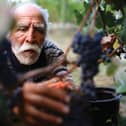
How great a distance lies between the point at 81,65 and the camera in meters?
0.63

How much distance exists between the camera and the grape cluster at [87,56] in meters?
0.62

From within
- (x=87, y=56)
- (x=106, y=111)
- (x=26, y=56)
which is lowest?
(x=106, y=111)

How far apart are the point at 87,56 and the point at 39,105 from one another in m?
0.13

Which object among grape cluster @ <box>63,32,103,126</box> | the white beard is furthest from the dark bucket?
grape cluster @ <box>63,32,103,126</box>

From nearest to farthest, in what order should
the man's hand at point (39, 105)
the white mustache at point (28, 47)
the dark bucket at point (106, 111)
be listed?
1. the man's hand at point (39, 105)
2. the white mustache at point (28, 47)
3. the dark bucket at point (106, 111)

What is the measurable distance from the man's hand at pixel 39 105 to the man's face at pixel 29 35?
78cm

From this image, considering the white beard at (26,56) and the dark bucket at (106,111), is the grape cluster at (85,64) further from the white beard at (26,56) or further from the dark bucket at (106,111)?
the dark bucket at (106,111)

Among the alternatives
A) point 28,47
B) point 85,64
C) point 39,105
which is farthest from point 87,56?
point 28,47

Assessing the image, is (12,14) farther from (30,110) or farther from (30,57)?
(30,57)

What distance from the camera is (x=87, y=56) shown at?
24.8 inches

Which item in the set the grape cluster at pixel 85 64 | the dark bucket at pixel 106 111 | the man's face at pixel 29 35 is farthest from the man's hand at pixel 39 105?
the dark bucket at pixel 106 111

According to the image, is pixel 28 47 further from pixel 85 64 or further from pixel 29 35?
pixel 85 64

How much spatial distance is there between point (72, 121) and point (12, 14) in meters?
0.17

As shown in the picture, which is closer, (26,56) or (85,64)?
(85,64)
